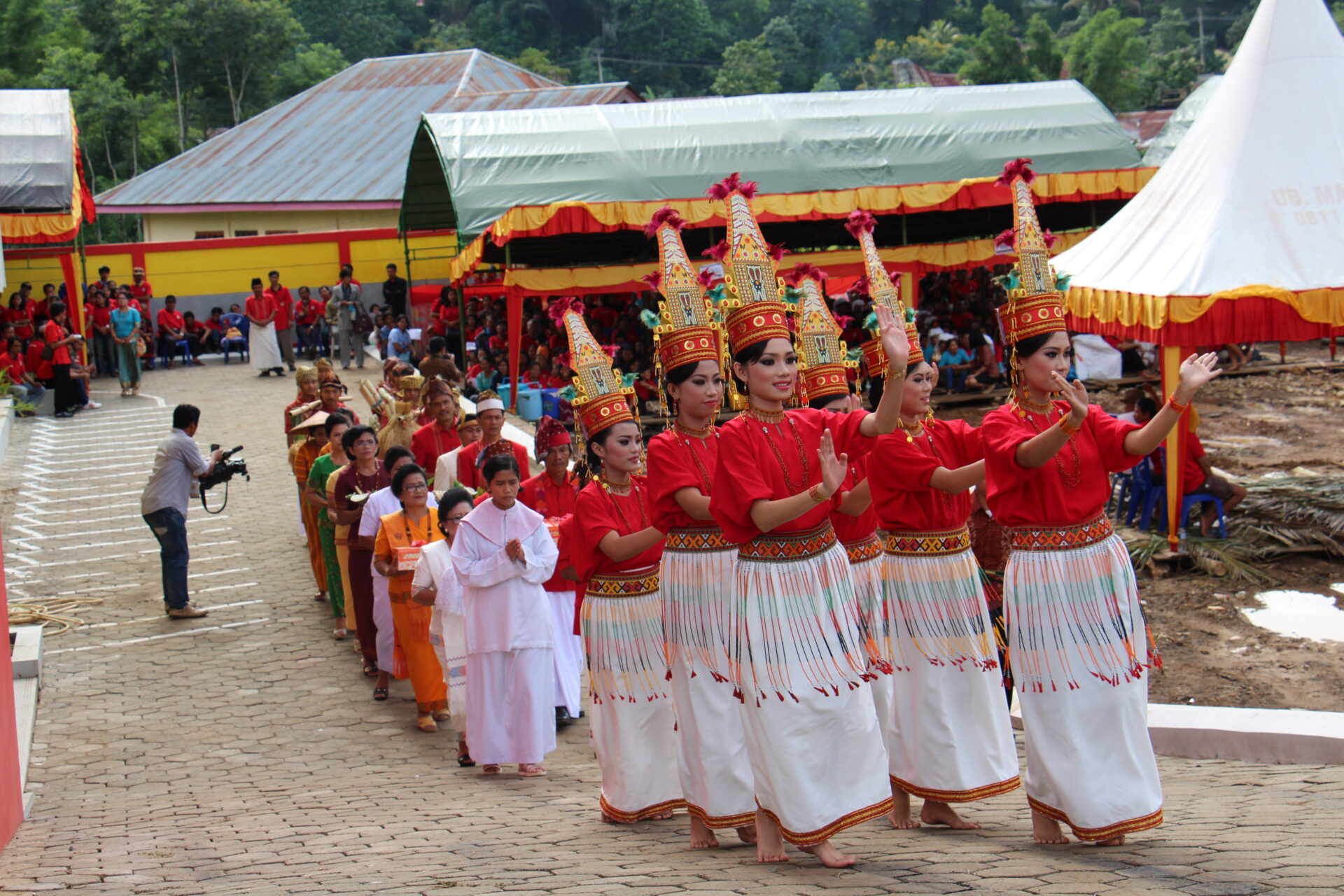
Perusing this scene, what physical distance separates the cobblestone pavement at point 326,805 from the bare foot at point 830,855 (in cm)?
5

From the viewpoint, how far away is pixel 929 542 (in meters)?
5.03

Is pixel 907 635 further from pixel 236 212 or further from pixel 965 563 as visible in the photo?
pixel 236 212

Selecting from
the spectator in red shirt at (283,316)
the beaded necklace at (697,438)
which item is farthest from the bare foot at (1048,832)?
the spectator in red shirt at (283,316)

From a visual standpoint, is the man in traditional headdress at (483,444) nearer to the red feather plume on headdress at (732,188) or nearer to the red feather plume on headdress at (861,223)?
the red feather plume on headdress at (861,223)

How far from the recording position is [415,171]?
67.9 feet

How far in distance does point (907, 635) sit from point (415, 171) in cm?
1722

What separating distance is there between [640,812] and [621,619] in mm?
773

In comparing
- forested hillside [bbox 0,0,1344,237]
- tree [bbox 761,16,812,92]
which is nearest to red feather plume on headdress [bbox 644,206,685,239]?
forested hillside [bbox 0,0,1344,237]

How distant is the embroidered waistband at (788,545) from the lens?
173 inches

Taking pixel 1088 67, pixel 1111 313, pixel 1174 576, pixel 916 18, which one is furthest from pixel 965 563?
pixel 916 18

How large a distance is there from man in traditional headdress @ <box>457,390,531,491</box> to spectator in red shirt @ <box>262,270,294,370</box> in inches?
561

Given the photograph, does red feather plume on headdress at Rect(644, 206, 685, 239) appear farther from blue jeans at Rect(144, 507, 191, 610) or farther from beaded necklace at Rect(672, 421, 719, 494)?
blue jeans at Rect(144, 507, 191, 610)

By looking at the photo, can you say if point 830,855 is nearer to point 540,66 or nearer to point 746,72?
point 540,66

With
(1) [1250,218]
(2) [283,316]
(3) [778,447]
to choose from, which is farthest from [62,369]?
(3) [778,447]
